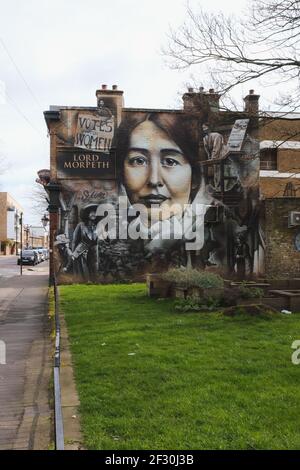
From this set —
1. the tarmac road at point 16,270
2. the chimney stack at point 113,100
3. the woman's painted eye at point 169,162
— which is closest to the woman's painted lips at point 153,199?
the woman's painted eye at point 169,162

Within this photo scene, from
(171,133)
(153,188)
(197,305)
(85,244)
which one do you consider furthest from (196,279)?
(171,133)

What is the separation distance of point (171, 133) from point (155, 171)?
1.93m

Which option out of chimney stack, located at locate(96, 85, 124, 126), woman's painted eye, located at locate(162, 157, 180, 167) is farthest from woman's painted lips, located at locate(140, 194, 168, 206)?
chimney stack, located at locate(96, 85, 124, 126)

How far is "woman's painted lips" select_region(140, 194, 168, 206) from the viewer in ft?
78.7

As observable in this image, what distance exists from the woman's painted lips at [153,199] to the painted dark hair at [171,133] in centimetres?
131

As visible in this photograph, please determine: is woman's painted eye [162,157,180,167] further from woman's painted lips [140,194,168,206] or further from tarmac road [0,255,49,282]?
tarmac road [0,255,49,282]

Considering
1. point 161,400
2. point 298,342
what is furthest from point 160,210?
point 161,400

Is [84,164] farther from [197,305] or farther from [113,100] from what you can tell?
[197,305]

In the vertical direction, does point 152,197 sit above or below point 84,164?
below

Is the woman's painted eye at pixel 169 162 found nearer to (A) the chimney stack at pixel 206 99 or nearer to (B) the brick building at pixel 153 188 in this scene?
(B) the brick building at pixel 153 188

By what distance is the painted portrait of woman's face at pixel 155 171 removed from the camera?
24.0 metres

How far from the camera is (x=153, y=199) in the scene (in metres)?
24.1

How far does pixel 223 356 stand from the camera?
7832mm
